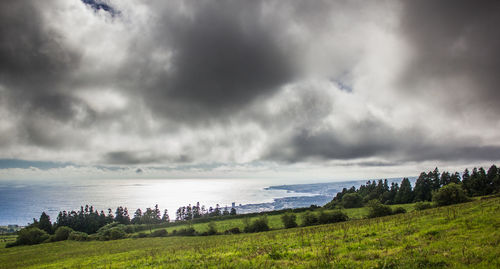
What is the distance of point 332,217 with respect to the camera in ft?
175

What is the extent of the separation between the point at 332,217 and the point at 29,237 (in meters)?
110

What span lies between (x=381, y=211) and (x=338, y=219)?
10715 millimetres

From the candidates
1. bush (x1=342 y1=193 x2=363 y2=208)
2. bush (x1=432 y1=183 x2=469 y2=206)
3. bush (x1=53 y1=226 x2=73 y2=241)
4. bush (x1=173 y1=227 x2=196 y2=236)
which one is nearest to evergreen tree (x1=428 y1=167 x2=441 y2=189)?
bush (x1=342 y1=193 x2=363 y2=208)

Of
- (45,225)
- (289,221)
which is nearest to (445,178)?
(289,221)

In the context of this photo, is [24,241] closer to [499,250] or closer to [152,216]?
[152,216]

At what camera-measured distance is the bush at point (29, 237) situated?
80.4m

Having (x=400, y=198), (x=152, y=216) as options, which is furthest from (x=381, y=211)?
(x=152, y=216)

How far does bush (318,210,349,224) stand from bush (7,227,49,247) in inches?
4155

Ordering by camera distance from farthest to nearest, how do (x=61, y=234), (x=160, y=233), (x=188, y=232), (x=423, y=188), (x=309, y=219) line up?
(x=423, y=188), (x=61, y=234), (x=160, y=233), (x=188, y=232), (x=309, y=219)

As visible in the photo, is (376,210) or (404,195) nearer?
(376,210)

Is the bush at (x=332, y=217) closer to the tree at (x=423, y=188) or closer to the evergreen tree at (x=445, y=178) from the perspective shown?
the tree at (x=423, y=188)

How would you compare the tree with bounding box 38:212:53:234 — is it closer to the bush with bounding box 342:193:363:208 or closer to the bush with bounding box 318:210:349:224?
the bush with bounding box 318:210:349:224

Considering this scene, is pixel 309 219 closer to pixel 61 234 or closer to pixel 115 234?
pixel 115 234

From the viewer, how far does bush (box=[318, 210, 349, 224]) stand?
174 feet
